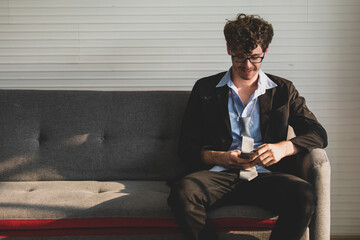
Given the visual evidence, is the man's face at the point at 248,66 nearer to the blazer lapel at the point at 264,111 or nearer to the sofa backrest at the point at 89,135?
the blazer lapel at the point at 264,111

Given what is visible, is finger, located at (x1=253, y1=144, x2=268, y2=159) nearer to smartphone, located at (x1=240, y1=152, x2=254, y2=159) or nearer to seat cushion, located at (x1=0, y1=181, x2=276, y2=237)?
smartphone, located at (x1=240, y1=152, x2=254, y2=159)

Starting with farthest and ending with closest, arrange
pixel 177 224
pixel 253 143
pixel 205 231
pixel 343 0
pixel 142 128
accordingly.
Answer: pixel 343 0, pixel 142 128, pixel 253 143, pixel 177 224, pixel 205 231

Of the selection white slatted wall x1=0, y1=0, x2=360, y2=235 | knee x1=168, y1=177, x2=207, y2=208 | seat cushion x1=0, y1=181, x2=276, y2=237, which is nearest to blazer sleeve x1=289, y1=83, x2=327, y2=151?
seat cushion x1=0, y1=181, x2=276, y2=237

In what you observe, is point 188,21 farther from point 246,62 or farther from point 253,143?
point 253,143

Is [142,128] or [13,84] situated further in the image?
[13,84]

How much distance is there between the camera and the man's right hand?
6.24 ft

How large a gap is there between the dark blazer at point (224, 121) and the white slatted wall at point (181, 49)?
1.93ft

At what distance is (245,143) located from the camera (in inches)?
76.4

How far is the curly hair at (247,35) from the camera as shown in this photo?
196 centimetres

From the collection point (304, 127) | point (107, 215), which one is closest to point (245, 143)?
point (304, 127)

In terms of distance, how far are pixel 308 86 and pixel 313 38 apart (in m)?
0.31

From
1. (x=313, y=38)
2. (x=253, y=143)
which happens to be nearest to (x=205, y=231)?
(x=253, y=143)

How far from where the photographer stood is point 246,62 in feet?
6.54

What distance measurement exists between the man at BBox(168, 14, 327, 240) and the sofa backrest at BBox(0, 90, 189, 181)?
0.22 meters
